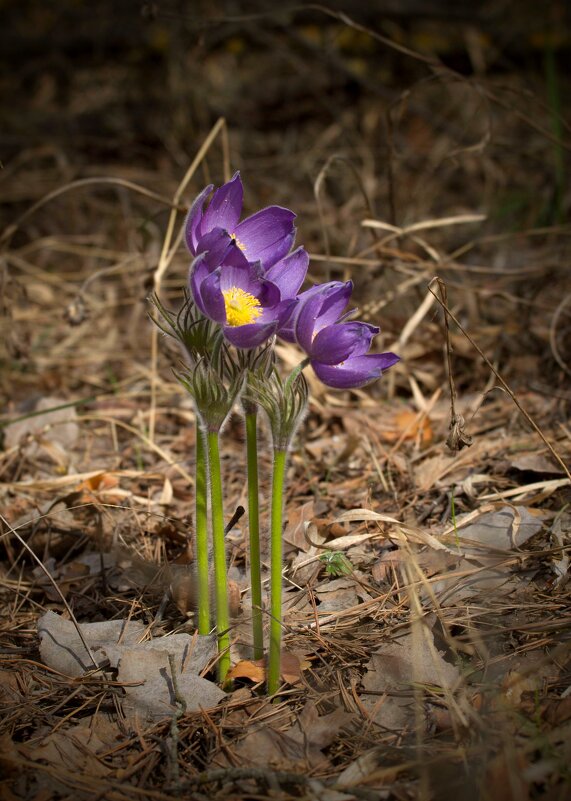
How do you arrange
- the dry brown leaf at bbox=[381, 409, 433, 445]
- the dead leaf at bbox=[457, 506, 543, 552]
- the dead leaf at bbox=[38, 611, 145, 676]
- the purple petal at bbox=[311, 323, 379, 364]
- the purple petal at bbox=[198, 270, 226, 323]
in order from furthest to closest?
the dry brown leaf at bbox=[381, 409, 433, 445]
the dead leaf at bbox=[457, 506, 543, 552]
the dead leaf at bbox=[38, 611, 145, 676]
the purple petal at bbox=[311, 323, 379, 364]
the purple petal at bbox=[198, 270, 226, 323]

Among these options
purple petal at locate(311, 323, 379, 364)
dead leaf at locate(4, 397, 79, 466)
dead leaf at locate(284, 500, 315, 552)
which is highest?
purple petal at locate(311, 323, 379, 364)

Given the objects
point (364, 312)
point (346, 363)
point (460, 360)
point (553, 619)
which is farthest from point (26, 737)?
point (460, 360)

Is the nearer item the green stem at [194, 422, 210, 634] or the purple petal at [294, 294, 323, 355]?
the purple petal at [294, 294, 323, 355]

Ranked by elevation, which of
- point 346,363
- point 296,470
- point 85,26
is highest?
point 85,26

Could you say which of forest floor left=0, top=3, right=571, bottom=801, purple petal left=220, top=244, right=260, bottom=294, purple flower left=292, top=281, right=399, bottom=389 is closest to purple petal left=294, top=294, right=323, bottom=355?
purple flower left=292, top=281, right=399, bottom=389

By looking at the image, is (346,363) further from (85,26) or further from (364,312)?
(85,26)

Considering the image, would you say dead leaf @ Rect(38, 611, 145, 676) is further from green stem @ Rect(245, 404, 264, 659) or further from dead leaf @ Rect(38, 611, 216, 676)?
green stem @ Rect(245, 404, 264, 659)

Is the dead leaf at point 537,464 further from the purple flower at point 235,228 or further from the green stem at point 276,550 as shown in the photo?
the purple flower at point 235,228
